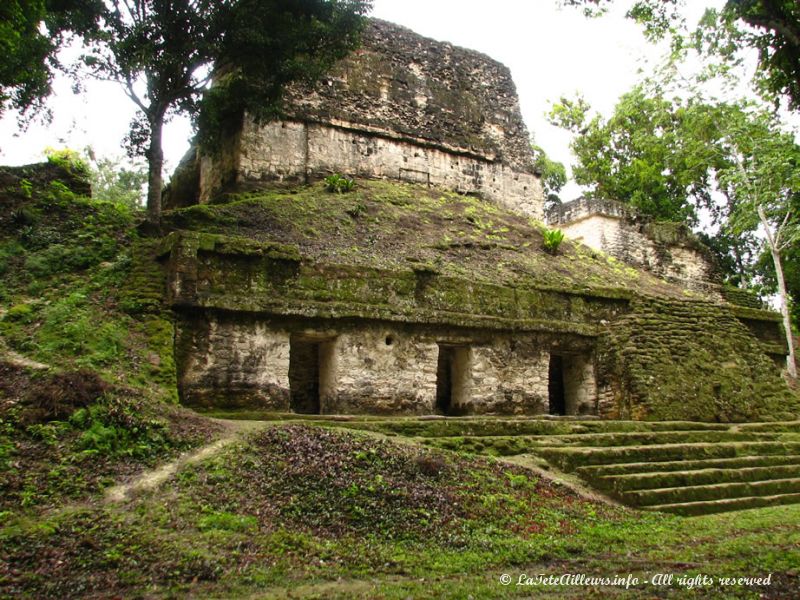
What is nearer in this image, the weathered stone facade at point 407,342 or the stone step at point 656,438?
the weathered stone facade at point 407,342

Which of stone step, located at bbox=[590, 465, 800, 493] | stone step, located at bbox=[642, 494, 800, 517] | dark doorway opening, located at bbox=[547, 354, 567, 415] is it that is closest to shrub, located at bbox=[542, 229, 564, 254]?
dark doorway opening, located at bbox=[547, 354, 567, 415]

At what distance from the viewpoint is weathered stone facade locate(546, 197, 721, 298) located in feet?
59.7

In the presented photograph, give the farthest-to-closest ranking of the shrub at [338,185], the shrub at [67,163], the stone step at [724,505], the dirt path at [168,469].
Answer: the shrub at [338,185]
the shrub at [67,163]
the stone step at [724,505]
the dirt path at [168,469]

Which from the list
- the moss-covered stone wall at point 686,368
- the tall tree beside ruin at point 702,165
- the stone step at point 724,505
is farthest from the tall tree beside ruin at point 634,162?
the stone step at point 724,505

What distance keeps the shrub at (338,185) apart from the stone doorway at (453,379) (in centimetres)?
461

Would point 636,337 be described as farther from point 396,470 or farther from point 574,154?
point 574,154

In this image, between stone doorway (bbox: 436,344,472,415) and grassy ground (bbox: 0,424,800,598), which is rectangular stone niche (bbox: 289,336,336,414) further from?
grassy ground (bbox: 0,424,800,598)

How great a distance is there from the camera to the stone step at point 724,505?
7398 mm

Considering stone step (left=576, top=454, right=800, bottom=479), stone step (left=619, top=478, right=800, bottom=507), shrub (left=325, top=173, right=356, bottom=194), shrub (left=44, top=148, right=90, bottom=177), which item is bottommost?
stone step (left=619, top=478, right=800, bottom=507)

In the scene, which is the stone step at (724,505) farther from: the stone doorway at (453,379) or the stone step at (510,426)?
the stone doorway at (453,379)

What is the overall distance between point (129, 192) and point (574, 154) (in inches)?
738

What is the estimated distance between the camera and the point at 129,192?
29.2m

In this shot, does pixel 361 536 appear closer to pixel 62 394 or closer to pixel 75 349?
pixel 62 394

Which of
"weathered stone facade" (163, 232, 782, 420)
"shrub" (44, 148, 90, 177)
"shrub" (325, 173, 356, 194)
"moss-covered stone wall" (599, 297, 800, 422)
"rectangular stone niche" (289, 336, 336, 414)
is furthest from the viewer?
"shrub" (325, 173, 356, 194)
